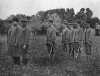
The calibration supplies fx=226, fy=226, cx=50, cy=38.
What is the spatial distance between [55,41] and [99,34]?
2.17 meters

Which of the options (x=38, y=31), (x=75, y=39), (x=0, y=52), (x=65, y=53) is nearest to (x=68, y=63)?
(x=65, y=53)

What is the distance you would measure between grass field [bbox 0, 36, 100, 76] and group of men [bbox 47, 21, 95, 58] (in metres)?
0.21

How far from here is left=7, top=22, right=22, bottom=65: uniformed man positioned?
9.38m

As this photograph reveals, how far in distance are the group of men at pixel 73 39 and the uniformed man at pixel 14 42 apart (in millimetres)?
1291

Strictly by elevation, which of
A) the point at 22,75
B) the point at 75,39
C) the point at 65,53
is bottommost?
the point at 22,75

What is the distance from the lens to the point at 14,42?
9.39 m

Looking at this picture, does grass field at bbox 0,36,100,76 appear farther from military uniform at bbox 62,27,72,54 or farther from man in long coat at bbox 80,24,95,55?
man in long coat at bbox 80,24,95,55

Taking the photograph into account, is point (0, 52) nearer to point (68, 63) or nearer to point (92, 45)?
point (68, 63)

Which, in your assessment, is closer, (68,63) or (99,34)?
(68,63)

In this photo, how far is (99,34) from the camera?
10156 millimetres

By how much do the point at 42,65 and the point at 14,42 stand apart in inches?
59.2

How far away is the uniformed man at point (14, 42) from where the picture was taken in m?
9.38

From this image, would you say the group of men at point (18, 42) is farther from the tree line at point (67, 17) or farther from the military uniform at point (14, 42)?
the tree line at point (67, 17)

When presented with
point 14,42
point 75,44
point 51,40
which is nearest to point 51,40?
point 51,40
